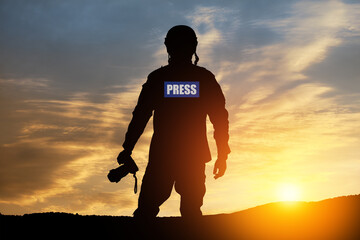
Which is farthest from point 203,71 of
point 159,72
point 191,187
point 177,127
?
point 191,187

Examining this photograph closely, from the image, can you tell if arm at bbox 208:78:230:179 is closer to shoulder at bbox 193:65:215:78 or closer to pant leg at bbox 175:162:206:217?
shoulder at bbox 193:65:215:78

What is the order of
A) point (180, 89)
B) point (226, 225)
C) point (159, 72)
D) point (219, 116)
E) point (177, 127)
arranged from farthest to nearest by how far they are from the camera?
point (226, 225) < point (219, 116) < point (159, 72) < point (180, 89) < point (177, 127)

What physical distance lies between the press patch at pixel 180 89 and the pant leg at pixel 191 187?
1221 mm

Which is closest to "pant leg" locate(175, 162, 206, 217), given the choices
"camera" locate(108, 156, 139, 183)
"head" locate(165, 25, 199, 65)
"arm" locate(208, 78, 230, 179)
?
"arm" locate(208, 78, 230, 179)

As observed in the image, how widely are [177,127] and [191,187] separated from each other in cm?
107

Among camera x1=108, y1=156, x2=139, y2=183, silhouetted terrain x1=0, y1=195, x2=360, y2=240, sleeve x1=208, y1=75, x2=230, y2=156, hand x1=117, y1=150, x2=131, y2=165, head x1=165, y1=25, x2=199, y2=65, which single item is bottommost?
silhouetted terrain x1=0, y1=195, x2=360, y2=240

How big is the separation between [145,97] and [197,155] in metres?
1.39

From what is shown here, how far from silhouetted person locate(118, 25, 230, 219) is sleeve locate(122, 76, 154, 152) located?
2 cm

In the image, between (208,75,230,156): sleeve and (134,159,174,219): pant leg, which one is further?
(208,75,230,156): sleeve

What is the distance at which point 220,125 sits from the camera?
29.5ft

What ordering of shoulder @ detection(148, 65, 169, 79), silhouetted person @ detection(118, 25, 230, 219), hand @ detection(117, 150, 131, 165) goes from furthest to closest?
hand @ detection(117, 150, 131, 165), shoulder @ detection(148, 65, 169, 79), silhouetted person @ detection(118, 25, 230, 219)

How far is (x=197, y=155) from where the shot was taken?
28.3 feet

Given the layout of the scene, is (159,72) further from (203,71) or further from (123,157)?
(123,157)

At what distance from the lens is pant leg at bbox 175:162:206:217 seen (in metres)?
8.61
